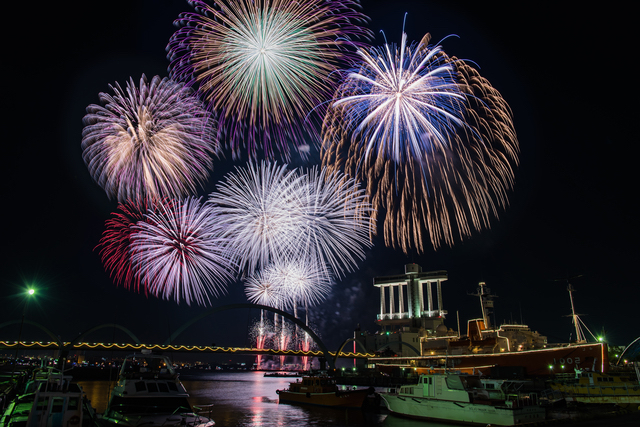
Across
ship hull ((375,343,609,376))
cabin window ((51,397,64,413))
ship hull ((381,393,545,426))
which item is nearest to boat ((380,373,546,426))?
ship hull ((381,393,545,426))

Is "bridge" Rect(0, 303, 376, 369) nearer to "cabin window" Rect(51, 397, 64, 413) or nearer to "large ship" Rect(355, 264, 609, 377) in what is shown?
"large ship" Rect(355, 264, 609, 377)

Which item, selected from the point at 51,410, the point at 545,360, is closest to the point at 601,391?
the point at 545,360

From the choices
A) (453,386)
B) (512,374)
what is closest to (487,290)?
(512,374)

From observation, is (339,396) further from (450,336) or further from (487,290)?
(487,290)

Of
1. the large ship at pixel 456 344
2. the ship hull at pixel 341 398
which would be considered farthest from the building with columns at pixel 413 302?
the ship hull at pixel 341 398

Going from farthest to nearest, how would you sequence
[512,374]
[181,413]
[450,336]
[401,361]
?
[401,361], [450,336], [512,374], [181,413]

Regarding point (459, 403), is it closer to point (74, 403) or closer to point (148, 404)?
point (148, 404)
